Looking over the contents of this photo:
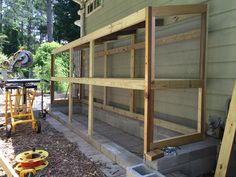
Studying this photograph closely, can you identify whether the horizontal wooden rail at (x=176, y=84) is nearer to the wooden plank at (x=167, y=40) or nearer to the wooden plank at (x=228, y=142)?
the wooden plank at (x=228, y=142)

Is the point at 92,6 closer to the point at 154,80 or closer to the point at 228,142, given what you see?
the point at 154,80

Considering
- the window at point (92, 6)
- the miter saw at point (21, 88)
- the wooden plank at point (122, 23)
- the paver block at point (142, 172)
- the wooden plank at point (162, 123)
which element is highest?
the window at point (92, 6)

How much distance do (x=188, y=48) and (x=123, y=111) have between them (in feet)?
8.04

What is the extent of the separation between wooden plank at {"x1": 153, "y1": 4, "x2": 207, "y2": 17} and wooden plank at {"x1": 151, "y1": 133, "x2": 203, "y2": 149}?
1.49 meters

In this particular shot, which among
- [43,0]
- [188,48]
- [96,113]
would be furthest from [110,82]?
[43,0]

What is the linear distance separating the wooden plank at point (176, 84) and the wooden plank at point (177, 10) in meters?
0.78

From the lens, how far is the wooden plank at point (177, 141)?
3.06 m

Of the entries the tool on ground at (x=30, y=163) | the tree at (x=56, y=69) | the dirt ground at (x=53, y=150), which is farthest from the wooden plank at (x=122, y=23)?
the tree at (x=56, y=69)

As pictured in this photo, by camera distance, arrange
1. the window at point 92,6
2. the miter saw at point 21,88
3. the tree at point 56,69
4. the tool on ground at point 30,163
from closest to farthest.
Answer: the tool on ground at point 30,163 → the miter saw at point 21,88 → the window at point 92,6 → the tree at point 56,69

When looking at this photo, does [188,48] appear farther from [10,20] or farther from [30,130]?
[10,20]

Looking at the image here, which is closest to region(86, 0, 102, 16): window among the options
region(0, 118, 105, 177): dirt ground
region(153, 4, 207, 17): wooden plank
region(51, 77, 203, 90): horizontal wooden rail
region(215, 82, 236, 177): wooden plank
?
region(0, 118, 105, 177): dirt ground

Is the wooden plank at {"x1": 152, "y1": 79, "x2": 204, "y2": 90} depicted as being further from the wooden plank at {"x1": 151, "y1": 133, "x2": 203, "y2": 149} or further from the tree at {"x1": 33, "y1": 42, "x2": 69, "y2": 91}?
the tree at {"x1": 33, "y1": 42, "x2": 69, "y2": 91}

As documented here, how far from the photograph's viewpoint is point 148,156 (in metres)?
2.89

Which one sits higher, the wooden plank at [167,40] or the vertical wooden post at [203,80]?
the wooden plank at [167,40]
